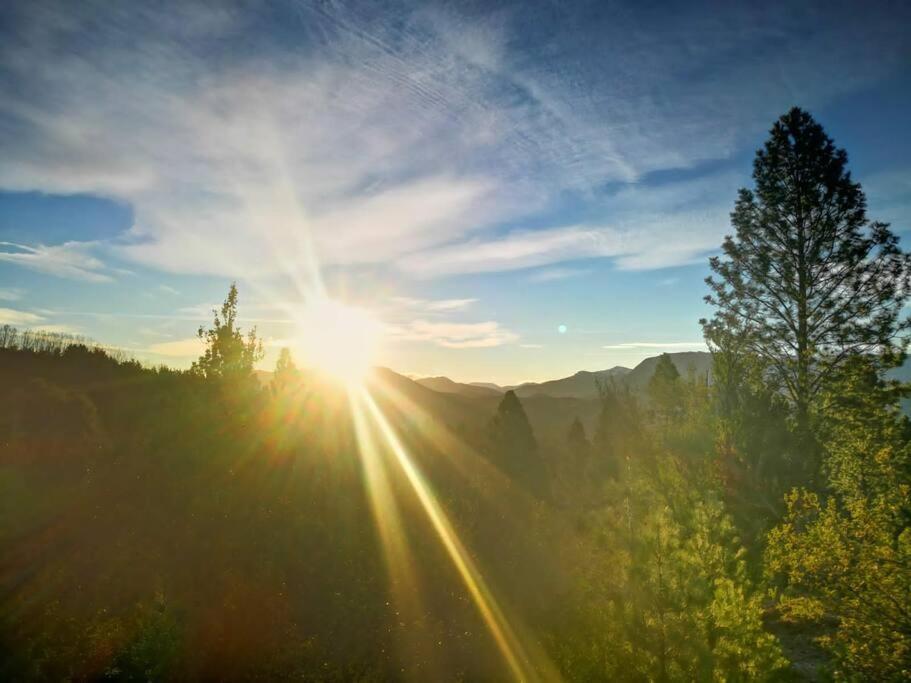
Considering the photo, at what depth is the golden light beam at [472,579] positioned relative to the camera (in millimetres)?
13969

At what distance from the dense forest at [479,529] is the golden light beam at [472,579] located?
11 cm

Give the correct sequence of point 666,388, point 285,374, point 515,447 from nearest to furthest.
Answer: point 285,374 → point 515,447 → point 666,388

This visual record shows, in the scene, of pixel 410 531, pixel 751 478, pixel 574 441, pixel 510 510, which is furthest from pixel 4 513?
pixel 574 441

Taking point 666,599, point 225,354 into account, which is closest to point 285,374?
point 225,354

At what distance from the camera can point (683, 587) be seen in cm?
705

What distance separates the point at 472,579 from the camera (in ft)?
58.6

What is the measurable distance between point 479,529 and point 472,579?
10.2 ft

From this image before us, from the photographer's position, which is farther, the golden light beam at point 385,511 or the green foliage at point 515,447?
the green foliage at point 515,447

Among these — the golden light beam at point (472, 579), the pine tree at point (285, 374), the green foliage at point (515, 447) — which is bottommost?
the golden light beam at point (472, 579)

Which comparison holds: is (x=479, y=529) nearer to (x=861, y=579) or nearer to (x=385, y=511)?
(x=385, y=511)

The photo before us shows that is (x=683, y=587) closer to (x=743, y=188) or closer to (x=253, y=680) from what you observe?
(x=253, y=680)

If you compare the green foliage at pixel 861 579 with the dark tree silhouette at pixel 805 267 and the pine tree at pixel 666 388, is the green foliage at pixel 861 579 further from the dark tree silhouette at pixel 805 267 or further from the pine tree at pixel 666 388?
the pine tree at pixel 666 388

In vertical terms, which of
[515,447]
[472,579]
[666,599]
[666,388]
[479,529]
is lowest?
[472,579]

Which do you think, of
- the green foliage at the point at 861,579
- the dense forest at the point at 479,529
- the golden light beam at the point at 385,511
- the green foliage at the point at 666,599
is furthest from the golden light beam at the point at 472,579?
the green foliage at the point at 861,579
